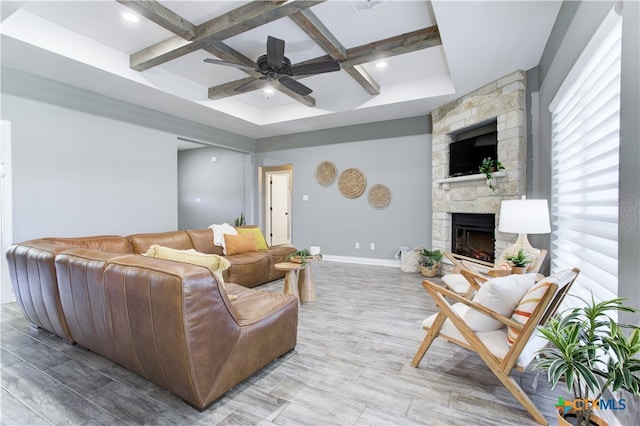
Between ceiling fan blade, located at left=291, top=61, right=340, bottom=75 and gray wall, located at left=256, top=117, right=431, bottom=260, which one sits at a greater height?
ceiling fan blade, located at left=291, top=61, right=340, bottom=75

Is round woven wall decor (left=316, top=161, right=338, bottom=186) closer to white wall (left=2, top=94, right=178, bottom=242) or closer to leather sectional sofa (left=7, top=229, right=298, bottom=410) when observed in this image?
white wall (left=2, top=94, right=178, bottom=242)

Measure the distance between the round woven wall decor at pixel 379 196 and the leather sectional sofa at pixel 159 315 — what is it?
378cm

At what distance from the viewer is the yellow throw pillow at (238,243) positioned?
4.34 m

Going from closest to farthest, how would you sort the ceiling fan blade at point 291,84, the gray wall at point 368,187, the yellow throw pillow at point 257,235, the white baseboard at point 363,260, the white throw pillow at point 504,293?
the white throw pillow at point 504,293 < the ceiling fan blade at point 291,84 < the yellow throw pillow at point 257,235 < the gray wall at point 368,187 < the white baseboard at point 363,260

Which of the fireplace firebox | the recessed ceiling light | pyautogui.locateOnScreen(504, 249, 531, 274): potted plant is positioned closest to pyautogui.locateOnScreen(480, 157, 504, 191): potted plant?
the fireplace firebox

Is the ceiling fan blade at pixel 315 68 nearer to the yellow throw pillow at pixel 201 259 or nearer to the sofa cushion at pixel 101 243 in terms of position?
the yellow throw pillow at pixel 201 259

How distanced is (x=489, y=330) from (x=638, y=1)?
1750 mm

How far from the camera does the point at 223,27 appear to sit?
2934mm

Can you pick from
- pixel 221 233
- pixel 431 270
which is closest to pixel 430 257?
pixel 431 270

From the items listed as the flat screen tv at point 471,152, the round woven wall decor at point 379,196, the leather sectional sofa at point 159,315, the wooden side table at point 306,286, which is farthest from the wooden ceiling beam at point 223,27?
the round woven wall decor at point 379,196

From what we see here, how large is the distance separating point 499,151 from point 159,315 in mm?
4054

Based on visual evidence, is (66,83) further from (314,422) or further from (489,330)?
(489,330)

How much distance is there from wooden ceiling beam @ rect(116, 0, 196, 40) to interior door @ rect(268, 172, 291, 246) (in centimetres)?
454

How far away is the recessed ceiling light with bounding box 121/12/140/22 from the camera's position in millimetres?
2966
